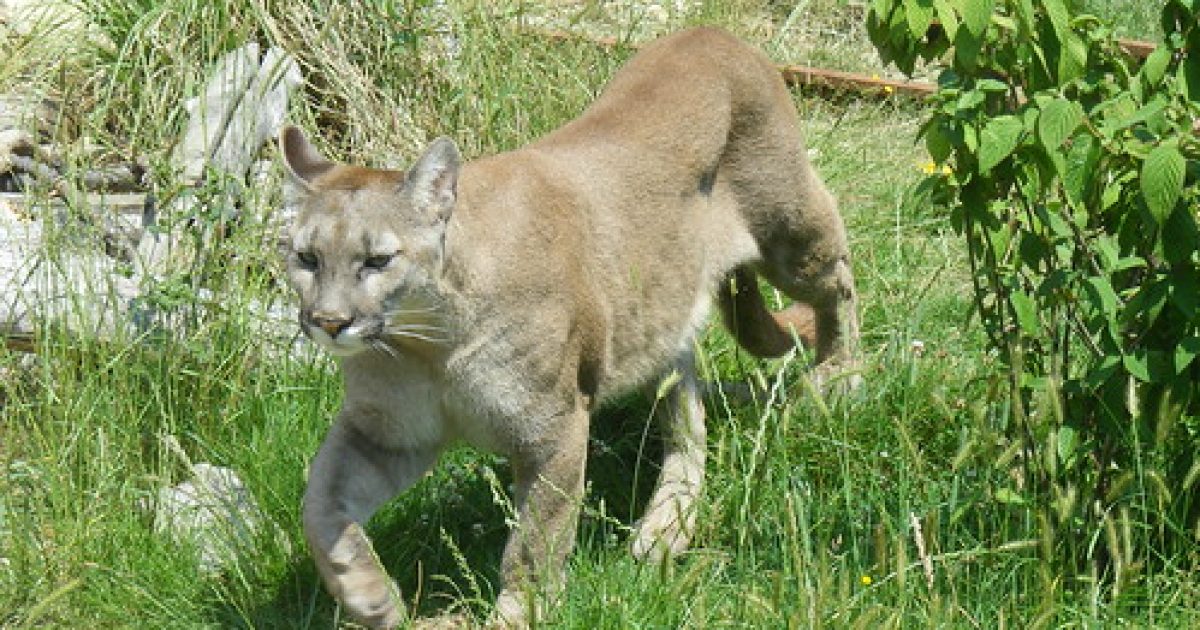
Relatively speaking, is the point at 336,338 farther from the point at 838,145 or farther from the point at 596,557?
the point at 838,145

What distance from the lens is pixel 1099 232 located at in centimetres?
402

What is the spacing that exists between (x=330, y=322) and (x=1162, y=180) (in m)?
1.78

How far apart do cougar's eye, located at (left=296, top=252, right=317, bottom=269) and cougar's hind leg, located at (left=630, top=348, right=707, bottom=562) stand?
3.02 feet

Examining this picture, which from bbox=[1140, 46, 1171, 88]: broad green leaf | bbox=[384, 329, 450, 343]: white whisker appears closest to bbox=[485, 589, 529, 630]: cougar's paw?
bbox=[384, 329, 450, 343]: white whisker

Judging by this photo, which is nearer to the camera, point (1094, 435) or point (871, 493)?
point (1094, 435)

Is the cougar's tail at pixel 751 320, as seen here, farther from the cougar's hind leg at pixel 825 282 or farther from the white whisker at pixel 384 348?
the white whisker at pixel 384 348

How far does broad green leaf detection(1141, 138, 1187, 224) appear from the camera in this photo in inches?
136

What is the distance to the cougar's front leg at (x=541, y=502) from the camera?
4316 mm

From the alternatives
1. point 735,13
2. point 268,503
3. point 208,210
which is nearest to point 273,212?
point 208,210

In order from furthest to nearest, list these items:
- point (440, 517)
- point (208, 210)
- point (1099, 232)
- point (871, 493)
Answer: point (208, 210) < point (440, 517) < point (871, 493) < point (1099, 232)

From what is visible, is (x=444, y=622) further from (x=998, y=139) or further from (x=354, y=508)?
(x=998, y=139)

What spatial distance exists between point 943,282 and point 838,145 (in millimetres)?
1458

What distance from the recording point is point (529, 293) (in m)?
4.47

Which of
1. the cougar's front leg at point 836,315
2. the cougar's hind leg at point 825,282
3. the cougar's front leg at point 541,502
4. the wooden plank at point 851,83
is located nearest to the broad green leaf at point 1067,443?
the cougar's front leg at point 541,502
